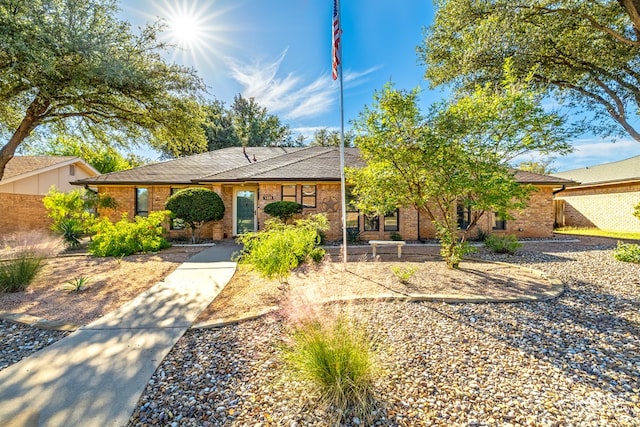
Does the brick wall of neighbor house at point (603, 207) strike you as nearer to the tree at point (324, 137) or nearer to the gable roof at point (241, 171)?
the gable roof at point (241, 171)

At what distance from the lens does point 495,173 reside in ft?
17.3

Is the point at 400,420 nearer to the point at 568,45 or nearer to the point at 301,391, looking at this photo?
the point at 301,391

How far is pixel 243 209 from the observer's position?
12.7 metres

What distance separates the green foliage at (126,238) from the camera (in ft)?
28.4

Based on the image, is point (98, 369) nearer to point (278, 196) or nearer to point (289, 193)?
point (278, 196)

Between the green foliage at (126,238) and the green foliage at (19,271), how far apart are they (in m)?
2.86

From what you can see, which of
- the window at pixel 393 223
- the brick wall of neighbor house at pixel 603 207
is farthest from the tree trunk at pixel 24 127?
the brick wall of neighbor house at pixel 603 207

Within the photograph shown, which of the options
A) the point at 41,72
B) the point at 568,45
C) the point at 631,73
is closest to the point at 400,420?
the point at 41,72

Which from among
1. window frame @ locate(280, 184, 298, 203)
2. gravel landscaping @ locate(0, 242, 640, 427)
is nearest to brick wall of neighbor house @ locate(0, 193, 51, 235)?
window frame @ locate(280, 184, 298, 203)

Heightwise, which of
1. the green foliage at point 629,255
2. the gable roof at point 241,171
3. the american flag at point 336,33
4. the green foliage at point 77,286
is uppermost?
the american flag at point 336,33

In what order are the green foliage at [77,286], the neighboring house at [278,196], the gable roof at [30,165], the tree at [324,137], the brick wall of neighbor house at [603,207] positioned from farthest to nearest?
the tree at [324,137], the brick wall of neighbor house at [603,207], the gable roof at [30,165], the neighboring house at [278,196], the green foliage at [77,286]

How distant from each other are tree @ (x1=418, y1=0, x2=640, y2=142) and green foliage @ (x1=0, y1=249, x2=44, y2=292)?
11.7 m

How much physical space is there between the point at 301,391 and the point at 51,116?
12285 mm

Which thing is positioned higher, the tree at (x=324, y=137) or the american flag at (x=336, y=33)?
the tree at (x=324, y=137)
